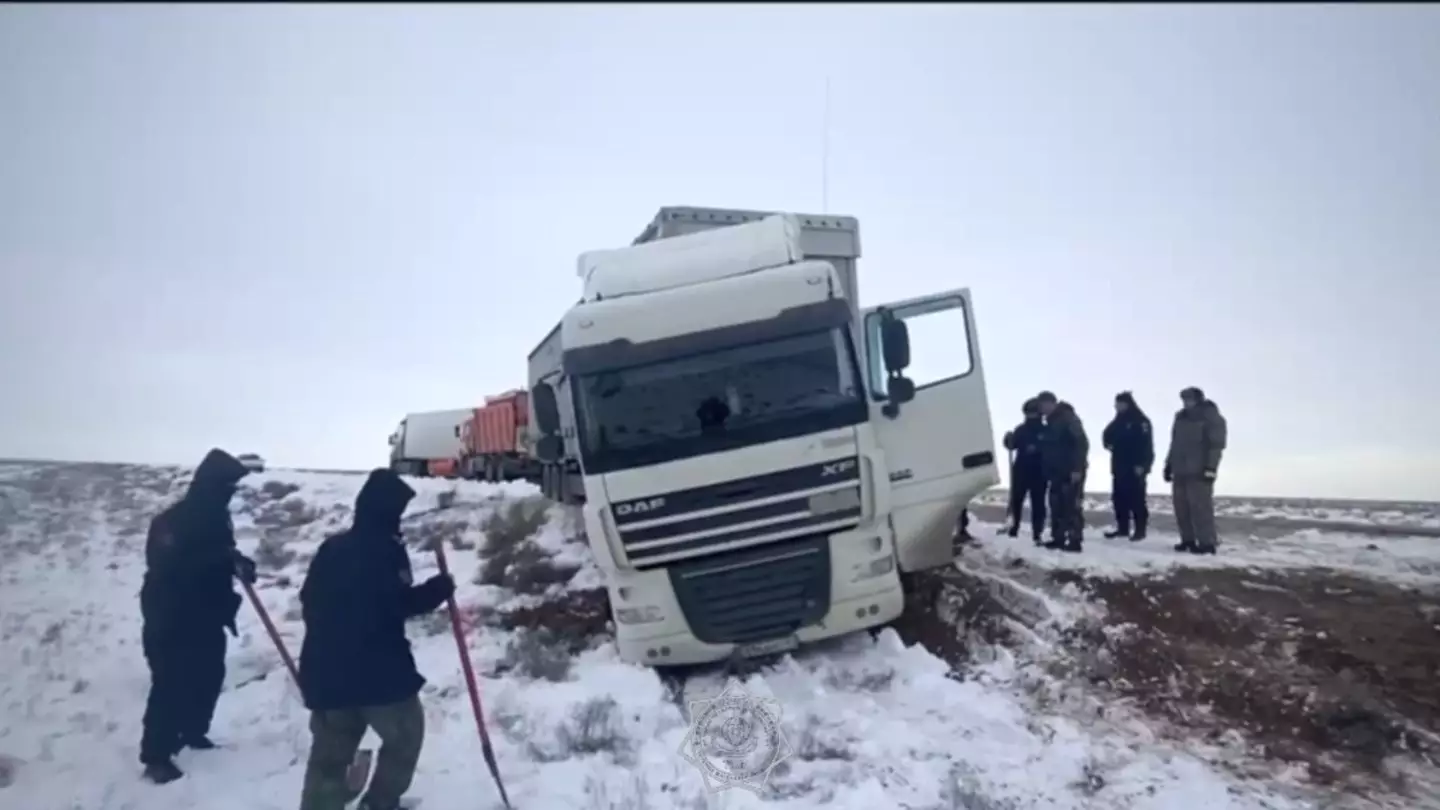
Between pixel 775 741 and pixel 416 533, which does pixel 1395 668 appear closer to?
pixel 775 741

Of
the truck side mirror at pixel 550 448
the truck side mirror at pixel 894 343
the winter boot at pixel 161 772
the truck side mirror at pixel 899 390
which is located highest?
the truck side mirror at pixel 894 343

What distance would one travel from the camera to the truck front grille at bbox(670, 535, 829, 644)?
8.30 metres

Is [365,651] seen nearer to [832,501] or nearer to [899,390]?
[832,501]

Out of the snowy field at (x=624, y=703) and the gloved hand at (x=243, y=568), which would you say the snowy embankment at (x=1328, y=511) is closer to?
the snowy field at (x=624, y=703)

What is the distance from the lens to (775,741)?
22.4 ft

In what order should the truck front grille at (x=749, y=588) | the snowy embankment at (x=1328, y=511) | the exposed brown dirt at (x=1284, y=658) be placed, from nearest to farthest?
the exposed brown dirt at (x=1284, y=658) < the truck front grille at (x=749, y=588) < the snowy embankment at (x=1328, y=511)

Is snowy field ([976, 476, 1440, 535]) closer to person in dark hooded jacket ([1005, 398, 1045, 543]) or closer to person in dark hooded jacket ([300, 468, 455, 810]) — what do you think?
person in dark hooded jacket ([1005, 398, 1045, 543])

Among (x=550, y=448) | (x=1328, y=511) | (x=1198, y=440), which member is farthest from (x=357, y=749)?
(x=1328, y=511)

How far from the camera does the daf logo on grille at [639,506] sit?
8.19 m

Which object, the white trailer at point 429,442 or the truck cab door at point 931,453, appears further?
the white trailer at point 429,442

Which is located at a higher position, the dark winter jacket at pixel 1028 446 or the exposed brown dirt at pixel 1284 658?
the dark winter jacket at pixel 1028 446

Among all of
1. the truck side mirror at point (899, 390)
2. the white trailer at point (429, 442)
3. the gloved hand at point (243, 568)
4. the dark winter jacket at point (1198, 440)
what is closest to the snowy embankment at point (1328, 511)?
the dark winter jacket at point (1198, 440)

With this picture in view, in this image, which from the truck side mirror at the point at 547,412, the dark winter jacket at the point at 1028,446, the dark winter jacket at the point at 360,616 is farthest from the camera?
the dark winter jacket at the point at 1028,446

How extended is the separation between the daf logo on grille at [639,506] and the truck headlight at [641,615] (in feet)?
2.64
